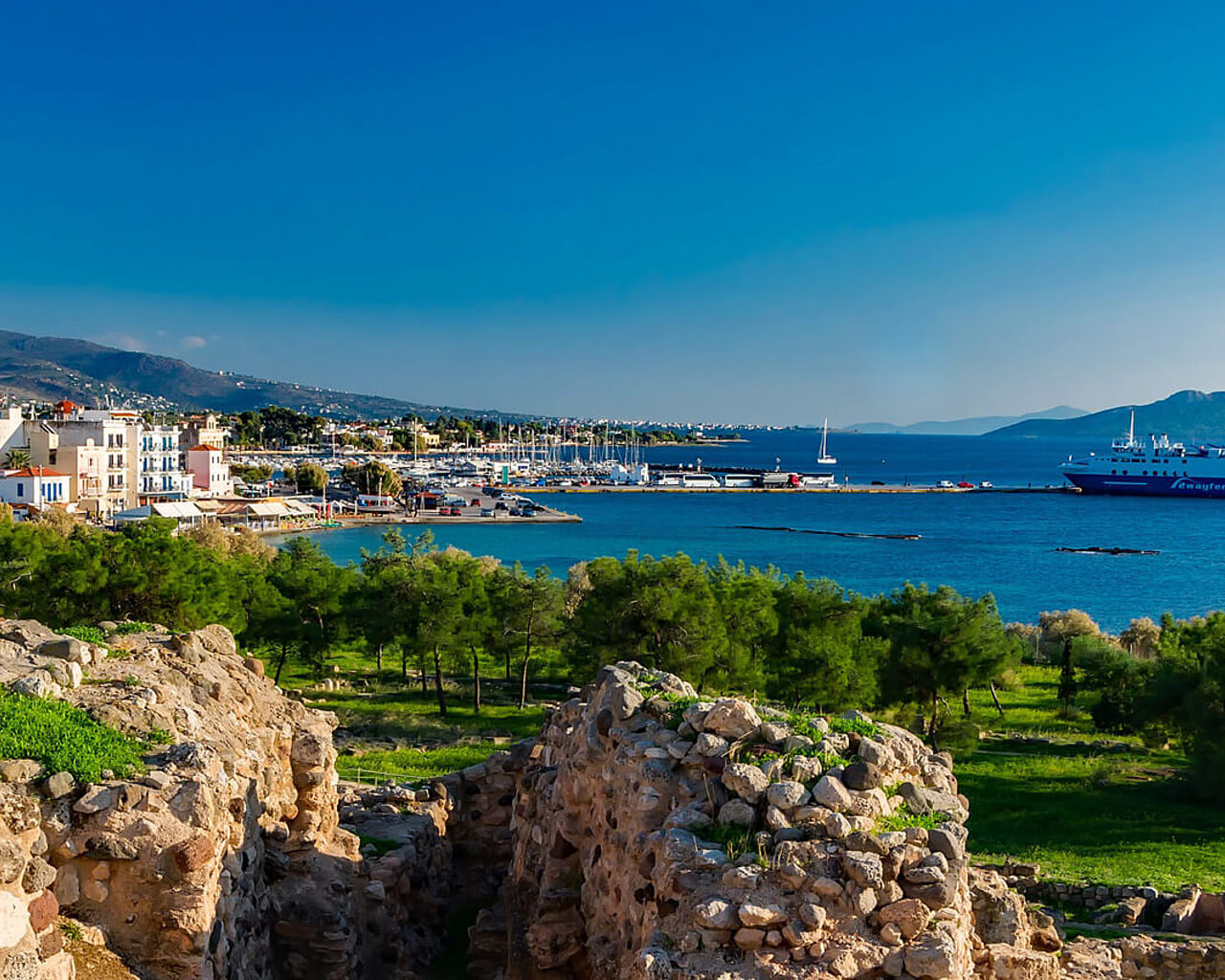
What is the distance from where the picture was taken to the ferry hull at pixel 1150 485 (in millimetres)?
148250

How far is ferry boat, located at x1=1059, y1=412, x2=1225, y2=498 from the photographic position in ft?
486

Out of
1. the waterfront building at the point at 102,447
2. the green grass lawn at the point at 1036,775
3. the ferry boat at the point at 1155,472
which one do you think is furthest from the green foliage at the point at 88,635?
the ferry boat at the point at 1155,472

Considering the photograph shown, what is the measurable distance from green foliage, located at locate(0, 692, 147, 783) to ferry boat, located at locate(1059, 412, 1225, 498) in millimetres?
A: 167741

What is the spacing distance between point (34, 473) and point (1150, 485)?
153 metres

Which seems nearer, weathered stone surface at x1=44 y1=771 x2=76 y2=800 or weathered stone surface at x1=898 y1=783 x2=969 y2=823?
weathered stone surface at x1=44 y1=771 x2=76 y2=800

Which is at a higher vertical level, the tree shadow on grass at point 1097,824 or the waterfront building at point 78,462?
the waterfront building at point 78,462

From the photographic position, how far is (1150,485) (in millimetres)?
151750

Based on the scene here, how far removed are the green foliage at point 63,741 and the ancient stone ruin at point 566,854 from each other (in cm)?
16

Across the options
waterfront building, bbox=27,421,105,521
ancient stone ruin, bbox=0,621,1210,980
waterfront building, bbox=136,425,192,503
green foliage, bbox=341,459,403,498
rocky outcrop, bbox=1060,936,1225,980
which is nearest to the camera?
ancient stone ruin, bbox=0,621,1210,980

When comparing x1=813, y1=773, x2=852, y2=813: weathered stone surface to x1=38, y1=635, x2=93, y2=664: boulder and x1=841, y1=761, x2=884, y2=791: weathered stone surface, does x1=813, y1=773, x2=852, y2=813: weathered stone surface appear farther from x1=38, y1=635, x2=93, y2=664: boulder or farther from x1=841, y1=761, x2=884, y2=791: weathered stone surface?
x1=38, y1=635, x2=93, y2=664: boulder

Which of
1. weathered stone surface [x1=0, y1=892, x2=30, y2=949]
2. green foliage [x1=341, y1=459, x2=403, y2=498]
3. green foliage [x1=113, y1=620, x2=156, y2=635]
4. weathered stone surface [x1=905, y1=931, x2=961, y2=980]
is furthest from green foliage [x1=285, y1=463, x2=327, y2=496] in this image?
weathered stone surface [x1=905, y1=931, x2=961, y2=980]

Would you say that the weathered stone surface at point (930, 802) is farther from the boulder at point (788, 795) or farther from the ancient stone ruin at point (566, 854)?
the boulder at point (788, 795)

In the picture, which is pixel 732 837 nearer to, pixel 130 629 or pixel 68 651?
pixel 68 651

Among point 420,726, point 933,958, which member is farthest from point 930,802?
point 420,726
